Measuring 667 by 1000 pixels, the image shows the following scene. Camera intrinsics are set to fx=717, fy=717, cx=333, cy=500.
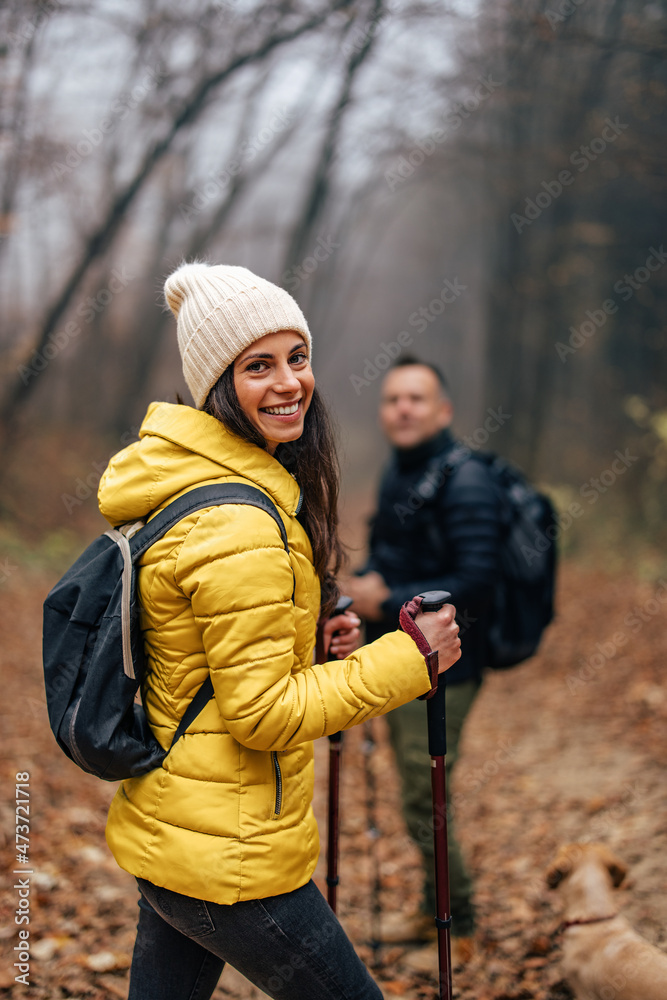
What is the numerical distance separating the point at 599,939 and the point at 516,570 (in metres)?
1.51

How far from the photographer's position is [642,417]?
11055 millimetres

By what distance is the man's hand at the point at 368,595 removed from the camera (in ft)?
10.9

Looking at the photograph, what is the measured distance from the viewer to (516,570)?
3.38 metres

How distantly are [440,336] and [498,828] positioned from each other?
29.2m

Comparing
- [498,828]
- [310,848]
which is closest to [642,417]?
[498,828]

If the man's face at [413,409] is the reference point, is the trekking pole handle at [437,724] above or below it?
below

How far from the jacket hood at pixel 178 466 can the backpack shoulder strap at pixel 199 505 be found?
40 mm

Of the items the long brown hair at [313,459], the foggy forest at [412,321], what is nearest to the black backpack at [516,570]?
the foggy forest at [412,321]

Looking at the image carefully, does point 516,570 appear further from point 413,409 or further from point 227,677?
point 227,677

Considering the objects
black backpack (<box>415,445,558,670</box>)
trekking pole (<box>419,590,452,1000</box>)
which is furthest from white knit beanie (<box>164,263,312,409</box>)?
black backpack (<box>415,445,558,670</box>)

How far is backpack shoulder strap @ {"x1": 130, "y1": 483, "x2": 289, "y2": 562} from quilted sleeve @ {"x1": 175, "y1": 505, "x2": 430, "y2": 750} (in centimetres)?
3

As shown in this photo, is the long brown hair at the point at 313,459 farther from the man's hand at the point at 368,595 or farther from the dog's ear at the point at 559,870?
the dog's ear at the point at 559,870

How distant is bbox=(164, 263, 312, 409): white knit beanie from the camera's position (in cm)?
191

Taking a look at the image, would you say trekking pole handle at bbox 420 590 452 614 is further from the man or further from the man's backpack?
the man
